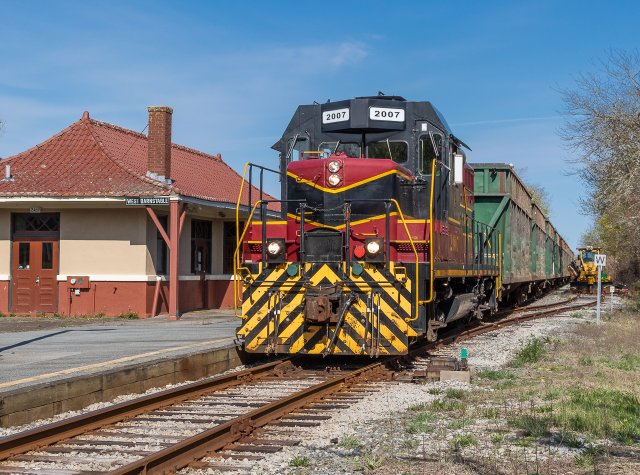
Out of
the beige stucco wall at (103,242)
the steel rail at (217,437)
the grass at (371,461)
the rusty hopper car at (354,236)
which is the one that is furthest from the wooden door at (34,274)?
the grass at (371,461)

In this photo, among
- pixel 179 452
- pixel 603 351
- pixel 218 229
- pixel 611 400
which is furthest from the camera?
pixel 218 229

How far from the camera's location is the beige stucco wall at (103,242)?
21.0 meters

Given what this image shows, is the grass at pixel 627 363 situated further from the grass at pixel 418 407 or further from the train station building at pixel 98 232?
the train station building at pixel 98 232

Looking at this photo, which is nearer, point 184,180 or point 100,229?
point 100,229

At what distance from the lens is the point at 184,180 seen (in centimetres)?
2438

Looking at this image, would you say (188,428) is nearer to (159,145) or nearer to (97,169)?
(159,145)

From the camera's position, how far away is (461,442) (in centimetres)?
628

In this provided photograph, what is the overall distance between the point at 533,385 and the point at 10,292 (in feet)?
54.4

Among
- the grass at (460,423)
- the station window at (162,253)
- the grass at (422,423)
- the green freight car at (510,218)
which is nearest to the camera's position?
the grass at (422,423)

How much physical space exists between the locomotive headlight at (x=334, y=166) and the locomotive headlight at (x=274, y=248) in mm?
1263

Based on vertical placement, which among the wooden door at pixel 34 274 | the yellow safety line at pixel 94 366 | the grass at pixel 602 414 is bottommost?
the grass at pixel 602 414

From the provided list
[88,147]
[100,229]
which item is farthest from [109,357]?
[88,147]

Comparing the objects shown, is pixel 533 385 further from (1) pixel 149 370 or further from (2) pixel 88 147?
(2) pixel 88 147

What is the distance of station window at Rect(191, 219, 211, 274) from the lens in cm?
2355
